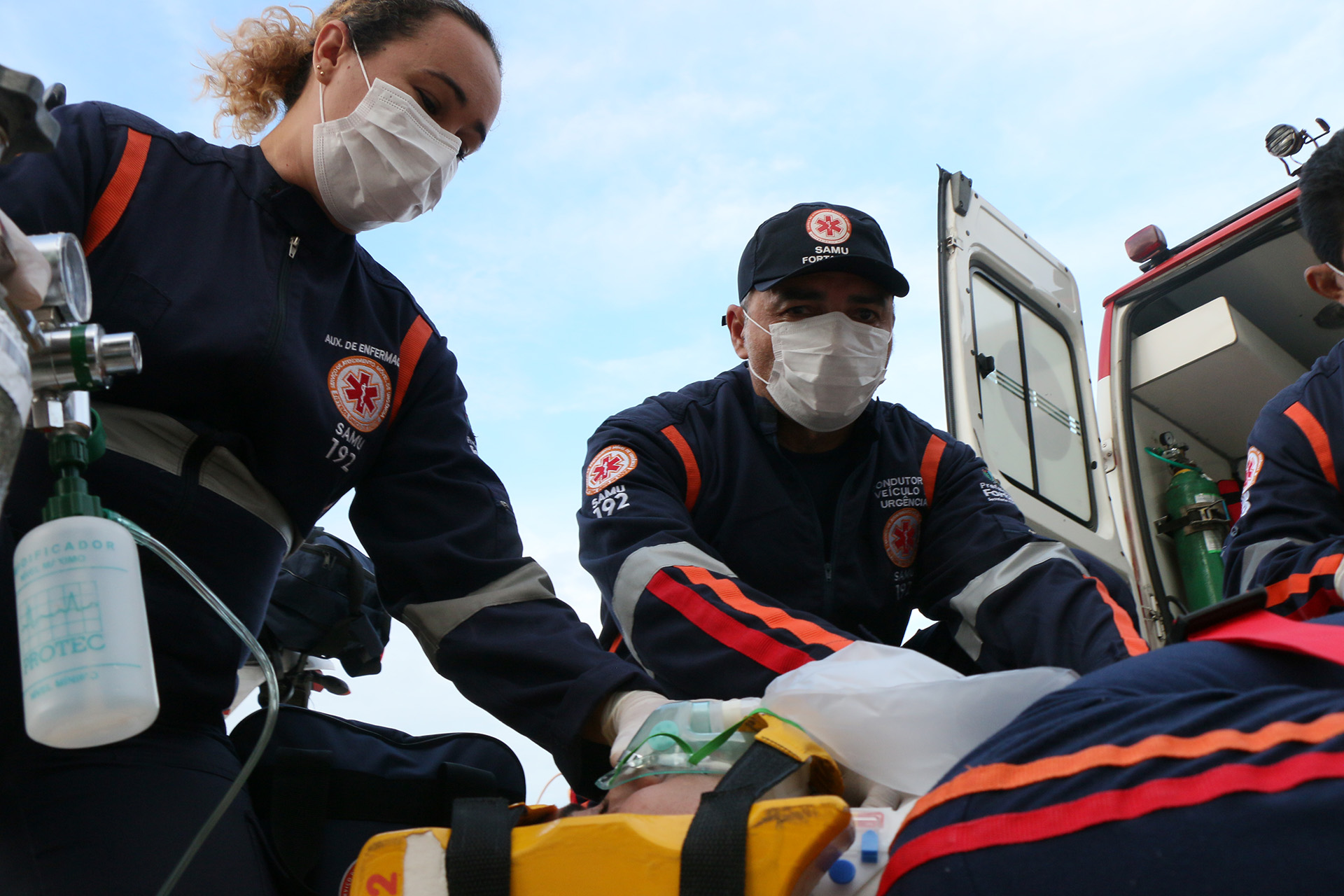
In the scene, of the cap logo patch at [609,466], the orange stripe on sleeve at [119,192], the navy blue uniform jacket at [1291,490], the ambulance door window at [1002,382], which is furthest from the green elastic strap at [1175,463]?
the orange stripe on sleeve at [119,192]

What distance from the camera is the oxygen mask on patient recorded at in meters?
1.11

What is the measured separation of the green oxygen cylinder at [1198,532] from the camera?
11.7 feet

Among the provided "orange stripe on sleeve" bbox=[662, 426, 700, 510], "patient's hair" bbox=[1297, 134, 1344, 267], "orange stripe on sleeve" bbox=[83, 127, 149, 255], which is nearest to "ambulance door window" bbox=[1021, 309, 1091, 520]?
"patient's hair" bbox=[1297, 134, 1344, 267]

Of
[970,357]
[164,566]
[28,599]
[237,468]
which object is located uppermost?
[970,357]

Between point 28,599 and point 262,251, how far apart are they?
0.94 meters

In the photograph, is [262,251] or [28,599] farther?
[262,251]

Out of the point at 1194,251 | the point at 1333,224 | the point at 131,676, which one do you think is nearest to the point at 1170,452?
the point at 1194,251

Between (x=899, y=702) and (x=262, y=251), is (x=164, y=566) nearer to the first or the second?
(x=262, y=251)

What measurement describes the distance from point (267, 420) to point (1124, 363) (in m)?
3.18

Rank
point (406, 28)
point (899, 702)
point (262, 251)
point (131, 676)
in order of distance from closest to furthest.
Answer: point (131, 676)
point (899, 702)
point (262, 251)
point (406, 28)

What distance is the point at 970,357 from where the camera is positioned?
3.37 metres

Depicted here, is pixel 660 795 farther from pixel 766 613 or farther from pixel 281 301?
pixel 281 301

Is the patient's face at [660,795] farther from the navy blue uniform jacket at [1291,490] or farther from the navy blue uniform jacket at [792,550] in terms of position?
the navy blue uniform jacket at [1291,490]

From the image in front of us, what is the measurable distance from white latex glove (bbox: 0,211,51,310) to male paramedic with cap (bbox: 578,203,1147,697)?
49.2 inches
